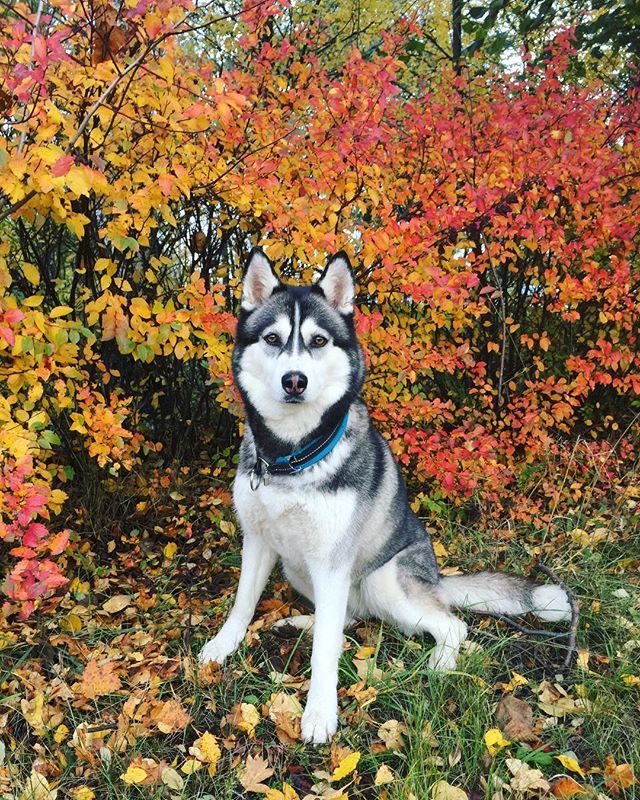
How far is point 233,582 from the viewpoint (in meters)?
4.22

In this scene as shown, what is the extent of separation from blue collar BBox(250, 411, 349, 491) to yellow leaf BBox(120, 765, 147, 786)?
1.25 meters

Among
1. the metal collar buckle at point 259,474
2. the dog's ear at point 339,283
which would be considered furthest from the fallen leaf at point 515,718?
the dog's ear at point 339,283

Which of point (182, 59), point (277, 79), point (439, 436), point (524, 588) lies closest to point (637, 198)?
point (439, 436)

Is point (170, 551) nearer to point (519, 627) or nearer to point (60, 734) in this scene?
point (60, 734)

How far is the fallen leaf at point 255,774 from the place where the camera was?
2455 mm

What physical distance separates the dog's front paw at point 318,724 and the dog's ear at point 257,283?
6.35 ft

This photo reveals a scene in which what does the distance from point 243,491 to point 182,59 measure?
121 inches

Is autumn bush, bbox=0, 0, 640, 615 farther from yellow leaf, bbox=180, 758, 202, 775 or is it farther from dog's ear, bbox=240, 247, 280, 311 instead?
yellow leaf, bbox=180, 758, 202, 775

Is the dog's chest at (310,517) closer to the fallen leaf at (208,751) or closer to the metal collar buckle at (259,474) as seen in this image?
the metal collar buckle at (259,474)

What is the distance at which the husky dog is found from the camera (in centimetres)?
292

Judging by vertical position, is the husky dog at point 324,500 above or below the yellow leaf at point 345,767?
above

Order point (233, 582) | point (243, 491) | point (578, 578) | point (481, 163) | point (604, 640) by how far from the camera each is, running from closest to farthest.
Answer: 1. point (243, 491)
2. point (604, 640)
3. point (578, 578)
4. point (233, 582)
5. point (481, 163)

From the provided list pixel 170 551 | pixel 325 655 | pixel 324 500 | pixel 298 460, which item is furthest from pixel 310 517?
pixel 170 551

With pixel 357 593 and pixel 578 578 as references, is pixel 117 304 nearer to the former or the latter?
pixel 357 593
